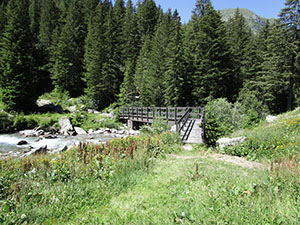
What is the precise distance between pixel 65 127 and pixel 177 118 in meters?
13.7

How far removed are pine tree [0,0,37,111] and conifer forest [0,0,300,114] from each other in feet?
0.36

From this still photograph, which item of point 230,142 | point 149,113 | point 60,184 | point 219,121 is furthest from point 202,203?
point 149,113

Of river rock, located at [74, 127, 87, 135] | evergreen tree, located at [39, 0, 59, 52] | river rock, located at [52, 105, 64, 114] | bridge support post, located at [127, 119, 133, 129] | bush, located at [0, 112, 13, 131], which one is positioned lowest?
river rock, located at [74, 127, 87, 135]

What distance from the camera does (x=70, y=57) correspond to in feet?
131

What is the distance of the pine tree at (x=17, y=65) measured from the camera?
78.1ft

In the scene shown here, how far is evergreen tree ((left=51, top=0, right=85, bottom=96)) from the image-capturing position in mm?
38344

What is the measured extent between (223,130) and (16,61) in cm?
2802

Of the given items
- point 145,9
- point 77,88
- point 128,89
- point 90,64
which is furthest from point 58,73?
point 145,9

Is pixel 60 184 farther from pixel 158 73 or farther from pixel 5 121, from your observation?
pixel 158 73

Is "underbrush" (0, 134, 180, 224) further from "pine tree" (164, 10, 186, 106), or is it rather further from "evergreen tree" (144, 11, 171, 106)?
"evergreen tree" (144, 11, 171, 106)

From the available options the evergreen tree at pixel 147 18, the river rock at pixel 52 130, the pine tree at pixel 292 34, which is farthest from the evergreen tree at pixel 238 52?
the river rock at pixel 52 130

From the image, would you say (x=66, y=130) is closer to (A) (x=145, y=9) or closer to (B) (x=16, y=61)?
(B) (x=16, y=61)

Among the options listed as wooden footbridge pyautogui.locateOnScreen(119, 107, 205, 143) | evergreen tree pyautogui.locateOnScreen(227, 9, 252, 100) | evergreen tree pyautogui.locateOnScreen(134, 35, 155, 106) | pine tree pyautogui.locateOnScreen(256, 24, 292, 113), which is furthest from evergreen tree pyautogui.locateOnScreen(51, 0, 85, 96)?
pine tree pyautogui.locateOnScreen(256, 24, 292, 113)

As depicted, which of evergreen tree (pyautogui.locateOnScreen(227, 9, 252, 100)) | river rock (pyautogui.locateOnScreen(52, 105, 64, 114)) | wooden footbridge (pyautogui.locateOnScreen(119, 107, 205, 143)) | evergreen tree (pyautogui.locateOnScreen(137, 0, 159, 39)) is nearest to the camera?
wooden footbridge (pyautogui.locateOnScreen(119, 107, 205, 143))
